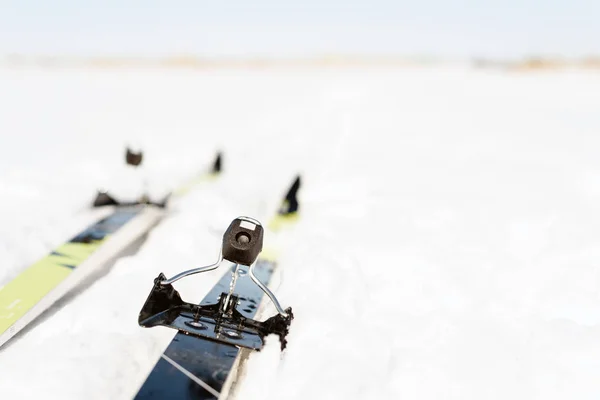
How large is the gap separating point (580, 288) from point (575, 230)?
157cm

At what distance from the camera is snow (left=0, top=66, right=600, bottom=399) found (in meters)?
2.43

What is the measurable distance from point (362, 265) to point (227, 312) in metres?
1.63

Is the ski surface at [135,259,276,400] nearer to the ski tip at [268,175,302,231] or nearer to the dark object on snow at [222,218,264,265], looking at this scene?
the dark object on snow at [222,218,264,265]

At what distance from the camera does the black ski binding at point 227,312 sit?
8.06 feet

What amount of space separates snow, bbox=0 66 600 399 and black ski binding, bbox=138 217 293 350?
0.54ft

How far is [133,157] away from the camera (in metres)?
4.89

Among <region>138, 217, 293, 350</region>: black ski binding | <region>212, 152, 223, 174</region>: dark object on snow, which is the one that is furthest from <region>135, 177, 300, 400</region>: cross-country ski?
<region>212, 152, 223, 174</region>: dark object on snow

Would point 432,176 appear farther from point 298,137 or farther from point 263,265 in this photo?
point 298,137

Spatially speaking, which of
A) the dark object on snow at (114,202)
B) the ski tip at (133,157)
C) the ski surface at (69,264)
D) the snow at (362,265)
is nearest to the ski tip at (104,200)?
the dark object on snow at (114,202)

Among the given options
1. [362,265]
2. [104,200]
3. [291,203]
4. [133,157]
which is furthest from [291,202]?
[104,200]

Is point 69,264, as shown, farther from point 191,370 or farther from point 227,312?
point 191,370

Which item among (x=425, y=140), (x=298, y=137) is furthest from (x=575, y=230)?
(x=298, y=137)

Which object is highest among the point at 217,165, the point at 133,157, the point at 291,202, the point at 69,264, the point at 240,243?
the point at 240,243

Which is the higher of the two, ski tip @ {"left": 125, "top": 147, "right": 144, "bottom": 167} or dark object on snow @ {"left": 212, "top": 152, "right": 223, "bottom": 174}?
ski tip @ {"left": 125, "top": 147, "right": 144, "bottom": 167}
